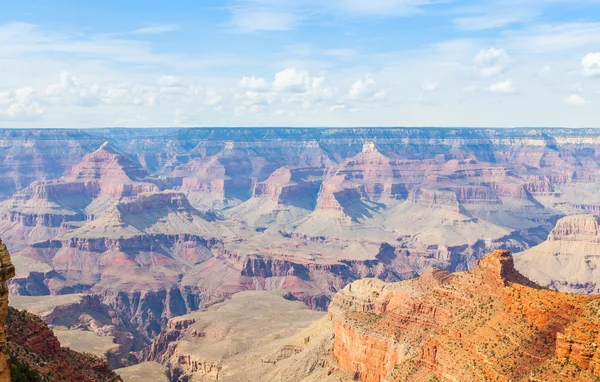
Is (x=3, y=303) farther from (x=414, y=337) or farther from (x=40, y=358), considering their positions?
(x=414, y=337)

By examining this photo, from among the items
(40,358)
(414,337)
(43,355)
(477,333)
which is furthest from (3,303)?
(414,337)

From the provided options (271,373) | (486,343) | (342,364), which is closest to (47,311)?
(271,373)

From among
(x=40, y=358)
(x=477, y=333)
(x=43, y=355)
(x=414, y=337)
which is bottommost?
(x=414, y=337)

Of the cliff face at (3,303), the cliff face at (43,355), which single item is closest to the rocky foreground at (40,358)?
the cliff face at (43,355)

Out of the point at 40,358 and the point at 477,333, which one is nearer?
the point at 40,358

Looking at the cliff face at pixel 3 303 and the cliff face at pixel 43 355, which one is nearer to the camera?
the cliff face at pixel 3 303

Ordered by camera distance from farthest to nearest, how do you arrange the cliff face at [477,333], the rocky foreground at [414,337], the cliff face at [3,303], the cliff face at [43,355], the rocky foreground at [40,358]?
the cliff face at [43,355] < the rocky foreground at [414,337] < the rocky foreground at [40,358] < the cliff face at [477,333] < the cliff face at [3,303]

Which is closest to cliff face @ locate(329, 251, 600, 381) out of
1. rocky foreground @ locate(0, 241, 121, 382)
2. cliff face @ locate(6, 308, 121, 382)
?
rocky foreground @ locate(0, 241, 121, 382)

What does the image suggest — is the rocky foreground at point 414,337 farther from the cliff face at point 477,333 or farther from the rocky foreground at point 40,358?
the rocky foreground at point 40,358

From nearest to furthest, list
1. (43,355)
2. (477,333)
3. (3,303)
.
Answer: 1. (3,303)
2. (43,355)
3. (477,333)

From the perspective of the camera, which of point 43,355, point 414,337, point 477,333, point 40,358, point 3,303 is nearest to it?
point 3,303
